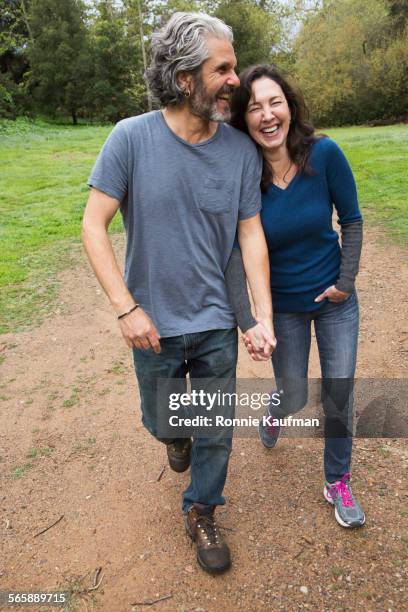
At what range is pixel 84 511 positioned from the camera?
2.61 m

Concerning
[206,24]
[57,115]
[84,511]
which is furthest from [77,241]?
[57,115]

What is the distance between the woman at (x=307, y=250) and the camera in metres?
2.12

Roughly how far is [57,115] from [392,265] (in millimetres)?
32306

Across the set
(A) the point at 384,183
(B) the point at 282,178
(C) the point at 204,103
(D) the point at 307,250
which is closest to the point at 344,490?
(D) the point at 307,250

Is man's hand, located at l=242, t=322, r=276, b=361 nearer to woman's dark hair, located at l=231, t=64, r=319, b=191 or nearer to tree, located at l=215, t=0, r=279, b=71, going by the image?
woman's dark hair, located at l=231, t=64, r=319, b=191

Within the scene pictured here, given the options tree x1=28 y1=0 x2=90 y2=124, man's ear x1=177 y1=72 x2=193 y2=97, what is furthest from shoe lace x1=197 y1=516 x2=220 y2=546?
tree x1=28 y1=0 x2=90 y2=124

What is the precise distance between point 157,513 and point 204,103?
196cm

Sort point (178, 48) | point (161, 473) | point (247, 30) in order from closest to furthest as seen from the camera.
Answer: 1. point (178, 48)
2. point (161, 473)
3. point (247, 30)

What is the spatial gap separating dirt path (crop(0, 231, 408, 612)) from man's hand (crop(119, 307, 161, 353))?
41.7 inches

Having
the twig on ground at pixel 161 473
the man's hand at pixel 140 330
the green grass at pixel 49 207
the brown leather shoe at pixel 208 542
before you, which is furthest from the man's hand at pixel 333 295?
the green grass at pixel 49 207

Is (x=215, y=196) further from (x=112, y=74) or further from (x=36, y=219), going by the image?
(x=112, y=74)

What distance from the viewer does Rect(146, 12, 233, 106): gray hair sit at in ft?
6.06

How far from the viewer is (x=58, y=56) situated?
104ft

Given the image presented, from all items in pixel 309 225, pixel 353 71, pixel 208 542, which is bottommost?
pixel 208 542
